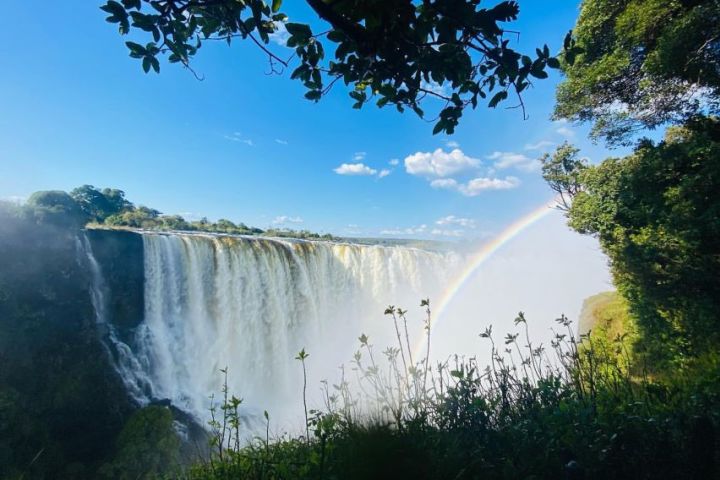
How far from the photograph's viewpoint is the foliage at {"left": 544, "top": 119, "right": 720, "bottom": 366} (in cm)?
572

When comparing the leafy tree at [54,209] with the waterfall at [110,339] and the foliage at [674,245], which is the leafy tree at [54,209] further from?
the foliage at [674,245]

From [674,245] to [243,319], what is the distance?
17.4m

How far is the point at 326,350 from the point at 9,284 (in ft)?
49.8

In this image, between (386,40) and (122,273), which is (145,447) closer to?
(122,273)

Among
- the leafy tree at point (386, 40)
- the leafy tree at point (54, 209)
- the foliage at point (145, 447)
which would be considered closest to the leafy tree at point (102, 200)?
the leafy tree at point (54, 209)

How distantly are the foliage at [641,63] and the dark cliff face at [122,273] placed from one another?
1820cm

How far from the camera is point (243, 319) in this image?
16.6m

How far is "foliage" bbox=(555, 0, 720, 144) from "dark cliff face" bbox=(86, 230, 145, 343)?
18197mm

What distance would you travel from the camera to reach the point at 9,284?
11.2 metres

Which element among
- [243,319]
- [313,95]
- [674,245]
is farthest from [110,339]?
[674,245]

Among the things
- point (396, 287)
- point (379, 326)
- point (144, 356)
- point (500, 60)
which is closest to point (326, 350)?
point (379, 326)

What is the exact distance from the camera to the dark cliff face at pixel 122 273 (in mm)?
13867

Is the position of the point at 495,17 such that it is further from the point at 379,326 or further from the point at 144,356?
the point at 379,326

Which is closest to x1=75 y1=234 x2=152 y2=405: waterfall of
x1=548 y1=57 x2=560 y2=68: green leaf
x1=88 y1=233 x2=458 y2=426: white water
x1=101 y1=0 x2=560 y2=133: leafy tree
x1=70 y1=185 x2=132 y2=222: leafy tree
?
x1=88 y1=233 x2=458 y2=426: white water
